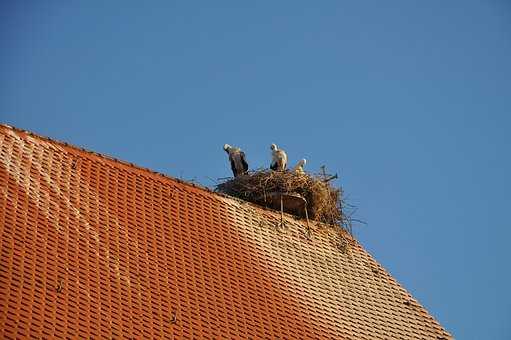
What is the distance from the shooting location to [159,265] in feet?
76.7

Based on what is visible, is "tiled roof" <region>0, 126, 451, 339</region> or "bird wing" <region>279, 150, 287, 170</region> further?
"bird wing" <region>279, 150, 287, 170</region>

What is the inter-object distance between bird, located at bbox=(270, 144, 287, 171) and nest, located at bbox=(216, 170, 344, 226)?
33.9 inches

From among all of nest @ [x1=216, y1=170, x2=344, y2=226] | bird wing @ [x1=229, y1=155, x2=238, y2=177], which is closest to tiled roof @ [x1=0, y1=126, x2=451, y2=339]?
nest @ [x1=216, y1=170, x2=344, y2=226]

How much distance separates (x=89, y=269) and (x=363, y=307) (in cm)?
500

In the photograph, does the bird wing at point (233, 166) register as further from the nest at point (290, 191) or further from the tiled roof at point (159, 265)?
the tiled roof at point (159, 265)

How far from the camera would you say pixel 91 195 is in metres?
24.5

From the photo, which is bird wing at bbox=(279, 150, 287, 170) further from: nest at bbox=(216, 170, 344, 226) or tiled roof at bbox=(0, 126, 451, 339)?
tiled roof at bbox=(0, 126, 451, 339)

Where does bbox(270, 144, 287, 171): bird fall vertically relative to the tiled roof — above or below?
above

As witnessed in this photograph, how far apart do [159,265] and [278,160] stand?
683 cm

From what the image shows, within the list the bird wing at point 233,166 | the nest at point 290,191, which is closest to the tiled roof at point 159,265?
the nest at point 290,191

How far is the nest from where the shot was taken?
91.3 feet

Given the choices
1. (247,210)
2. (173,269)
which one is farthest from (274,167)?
(173,269)

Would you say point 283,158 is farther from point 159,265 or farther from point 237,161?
point 159,265

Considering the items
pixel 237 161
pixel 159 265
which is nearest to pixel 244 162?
pixel 237 161
